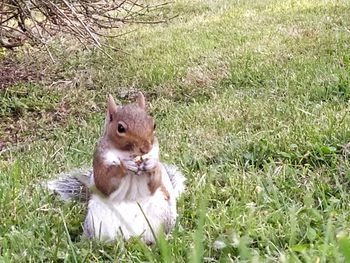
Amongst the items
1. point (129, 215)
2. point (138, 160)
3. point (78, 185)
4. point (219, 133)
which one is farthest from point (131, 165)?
point (219, 133)

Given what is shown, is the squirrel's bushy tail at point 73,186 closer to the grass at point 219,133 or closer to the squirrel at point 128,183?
the grass at point 219,133

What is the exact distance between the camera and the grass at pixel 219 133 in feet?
5.71

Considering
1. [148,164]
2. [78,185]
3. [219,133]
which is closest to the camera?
[148,164]

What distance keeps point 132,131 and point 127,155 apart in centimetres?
6

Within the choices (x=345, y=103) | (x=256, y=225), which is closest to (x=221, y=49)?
(x=345, y=103)

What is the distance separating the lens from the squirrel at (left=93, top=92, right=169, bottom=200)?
166 centimetres

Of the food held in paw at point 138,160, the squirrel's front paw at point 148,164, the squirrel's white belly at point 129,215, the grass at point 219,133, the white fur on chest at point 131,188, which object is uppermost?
the food held in paw at point 138,160

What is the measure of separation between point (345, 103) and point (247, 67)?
1501 millimetres

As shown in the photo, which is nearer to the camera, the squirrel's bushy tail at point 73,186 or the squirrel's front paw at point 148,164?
the squirrel's front paw at point 148,164

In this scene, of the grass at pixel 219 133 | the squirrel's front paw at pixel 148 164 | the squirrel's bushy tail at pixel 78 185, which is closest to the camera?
the squirrel's front paw at pixel 148 164

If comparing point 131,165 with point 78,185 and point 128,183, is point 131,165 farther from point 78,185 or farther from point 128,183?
point 78,185

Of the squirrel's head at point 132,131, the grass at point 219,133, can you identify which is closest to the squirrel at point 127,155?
the squirrel's head at point 132,131

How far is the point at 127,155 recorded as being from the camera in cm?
168

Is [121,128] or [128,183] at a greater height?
[121,128]
